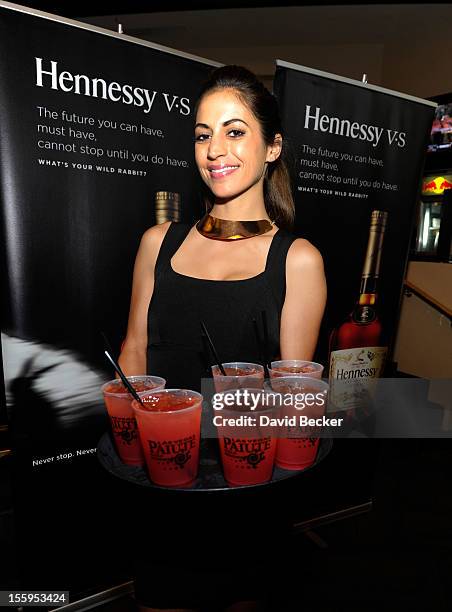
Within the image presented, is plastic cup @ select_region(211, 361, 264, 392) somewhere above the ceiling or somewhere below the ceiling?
below

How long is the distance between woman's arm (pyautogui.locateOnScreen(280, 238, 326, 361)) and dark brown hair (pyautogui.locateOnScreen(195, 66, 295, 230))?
18cm

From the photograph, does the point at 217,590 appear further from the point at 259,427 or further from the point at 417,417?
the point at 417,417

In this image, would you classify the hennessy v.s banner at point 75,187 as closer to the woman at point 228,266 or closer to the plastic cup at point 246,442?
the woman at point 228,266

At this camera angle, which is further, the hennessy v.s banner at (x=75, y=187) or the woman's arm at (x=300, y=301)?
the woman's arm at (x=300, y=301)

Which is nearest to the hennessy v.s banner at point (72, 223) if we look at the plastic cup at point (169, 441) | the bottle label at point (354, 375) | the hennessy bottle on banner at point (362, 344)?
the plastic cup at point (169, 441)

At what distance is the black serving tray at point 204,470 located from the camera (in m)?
1.02

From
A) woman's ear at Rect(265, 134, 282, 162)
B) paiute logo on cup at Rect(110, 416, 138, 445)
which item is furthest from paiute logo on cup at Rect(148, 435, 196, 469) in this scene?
woman's ear at Rect(265, 134, 282, 162)

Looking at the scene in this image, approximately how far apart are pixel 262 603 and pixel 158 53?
1880 mm

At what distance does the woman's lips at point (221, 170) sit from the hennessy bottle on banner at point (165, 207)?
0.93ft

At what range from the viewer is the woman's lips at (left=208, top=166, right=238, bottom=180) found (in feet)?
5.47

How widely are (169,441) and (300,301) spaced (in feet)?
3.02

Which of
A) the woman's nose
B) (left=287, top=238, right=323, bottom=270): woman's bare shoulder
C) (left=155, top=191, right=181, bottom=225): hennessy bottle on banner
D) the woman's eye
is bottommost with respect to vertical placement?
(left=287, top=238, right=323, bottom=270): woman's bare shoulder

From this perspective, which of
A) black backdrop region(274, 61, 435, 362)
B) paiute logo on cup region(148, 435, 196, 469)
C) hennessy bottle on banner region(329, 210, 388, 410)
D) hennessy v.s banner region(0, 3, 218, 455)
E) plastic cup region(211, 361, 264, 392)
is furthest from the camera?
hennessy bottle on banner region(329, 210, 388, 410)

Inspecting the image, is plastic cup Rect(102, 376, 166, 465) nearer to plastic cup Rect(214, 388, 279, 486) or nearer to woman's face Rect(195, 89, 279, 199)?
plastic cup Rect(214, 388, 279, 486)
